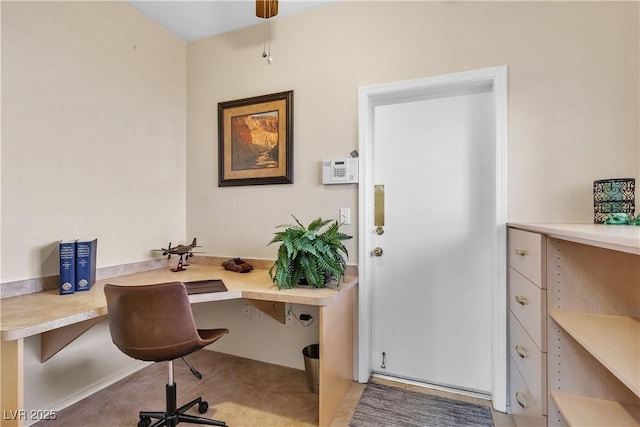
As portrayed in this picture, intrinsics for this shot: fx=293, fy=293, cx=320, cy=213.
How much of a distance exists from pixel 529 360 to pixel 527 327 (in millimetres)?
147

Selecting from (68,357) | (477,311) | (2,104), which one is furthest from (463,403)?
(2,104)

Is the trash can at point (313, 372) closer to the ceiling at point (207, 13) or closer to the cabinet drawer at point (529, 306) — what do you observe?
the cabinet drawer at point (529, 306)

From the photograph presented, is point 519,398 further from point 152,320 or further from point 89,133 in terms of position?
point 89,133

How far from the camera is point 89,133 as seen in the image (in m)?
1.98

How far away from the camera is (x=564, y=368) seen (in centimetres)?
118

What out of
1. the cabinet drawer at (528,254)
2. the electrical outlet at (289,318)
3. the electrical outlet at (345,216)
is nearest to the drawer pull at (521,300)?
the cabinet drawer at (528,254)

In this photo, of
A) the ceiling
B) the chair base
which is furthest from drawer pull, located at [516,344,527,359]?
the ceiling

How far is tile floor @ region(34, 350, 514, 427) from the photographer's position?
171cm

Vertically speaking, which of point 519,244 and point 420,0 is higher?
point 420,0

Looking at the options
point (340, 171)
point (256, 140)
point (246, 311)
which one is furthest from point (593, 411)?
point (256, 140)

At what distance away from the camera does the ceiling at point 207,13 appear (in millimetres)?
2201

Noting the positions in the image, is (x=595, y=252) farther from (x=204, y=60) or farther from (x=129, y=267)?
(x=204, y=60)

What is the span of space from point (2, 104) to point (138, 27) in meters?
1.17

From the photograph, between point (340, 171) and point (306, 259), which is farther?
point (340, 171)
